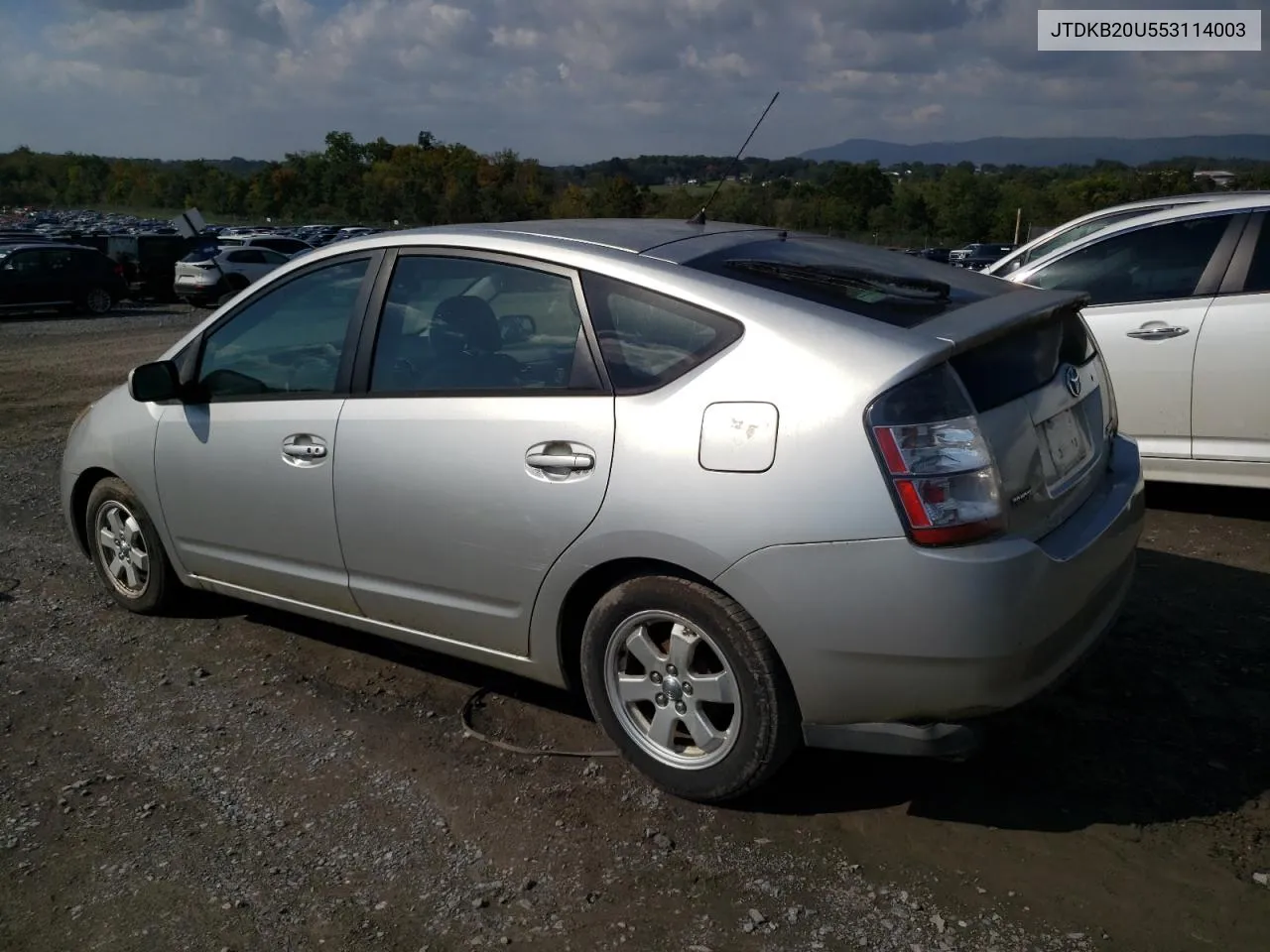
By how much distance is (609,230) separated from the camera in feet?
13.0

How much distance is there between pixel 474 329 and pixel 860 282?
1294 mm

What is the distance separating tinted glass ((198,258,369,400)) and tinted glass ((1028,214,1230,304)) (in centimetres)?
381

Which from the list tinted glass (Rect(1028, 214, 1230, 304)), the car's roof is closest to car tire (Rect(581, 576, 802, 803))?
the car's roof

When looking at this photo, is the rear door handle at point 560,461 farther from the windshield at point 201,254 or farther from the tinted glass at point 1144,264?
the windshield at point 201,254

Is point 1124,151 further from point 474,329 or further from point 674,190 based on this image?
point 474,329

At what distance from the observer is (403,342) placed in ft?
12.9

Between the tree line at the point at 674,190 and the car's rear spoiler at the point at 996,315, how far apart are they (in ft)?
5.27

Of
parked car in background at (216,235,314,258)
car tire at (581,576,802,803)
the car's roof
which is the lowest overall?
car tire at (581,576,802,803)

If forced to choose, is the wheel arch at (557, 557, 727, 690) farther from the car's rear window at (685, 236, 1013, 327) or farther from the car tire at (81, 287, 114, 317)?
the car tire at (81, 287, 114, 317)

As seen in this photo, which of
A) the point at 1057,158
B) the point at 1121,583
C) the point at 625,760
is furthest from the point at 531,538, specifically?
the point at 1057,158

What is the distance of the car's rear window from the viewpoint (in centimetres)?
326

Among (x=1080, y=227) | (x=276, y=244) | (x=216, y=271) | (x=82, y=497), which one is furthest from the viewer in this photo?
(x=276, y=244)

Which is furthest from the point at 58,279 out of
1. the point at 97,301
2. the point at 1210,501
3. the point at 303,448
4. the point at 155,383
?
the point at 1210,501

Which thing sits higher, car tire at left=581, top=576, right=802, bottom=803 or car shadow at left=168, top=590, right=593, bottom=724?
car tire at left=581, top=576, right=802, bottom=803
